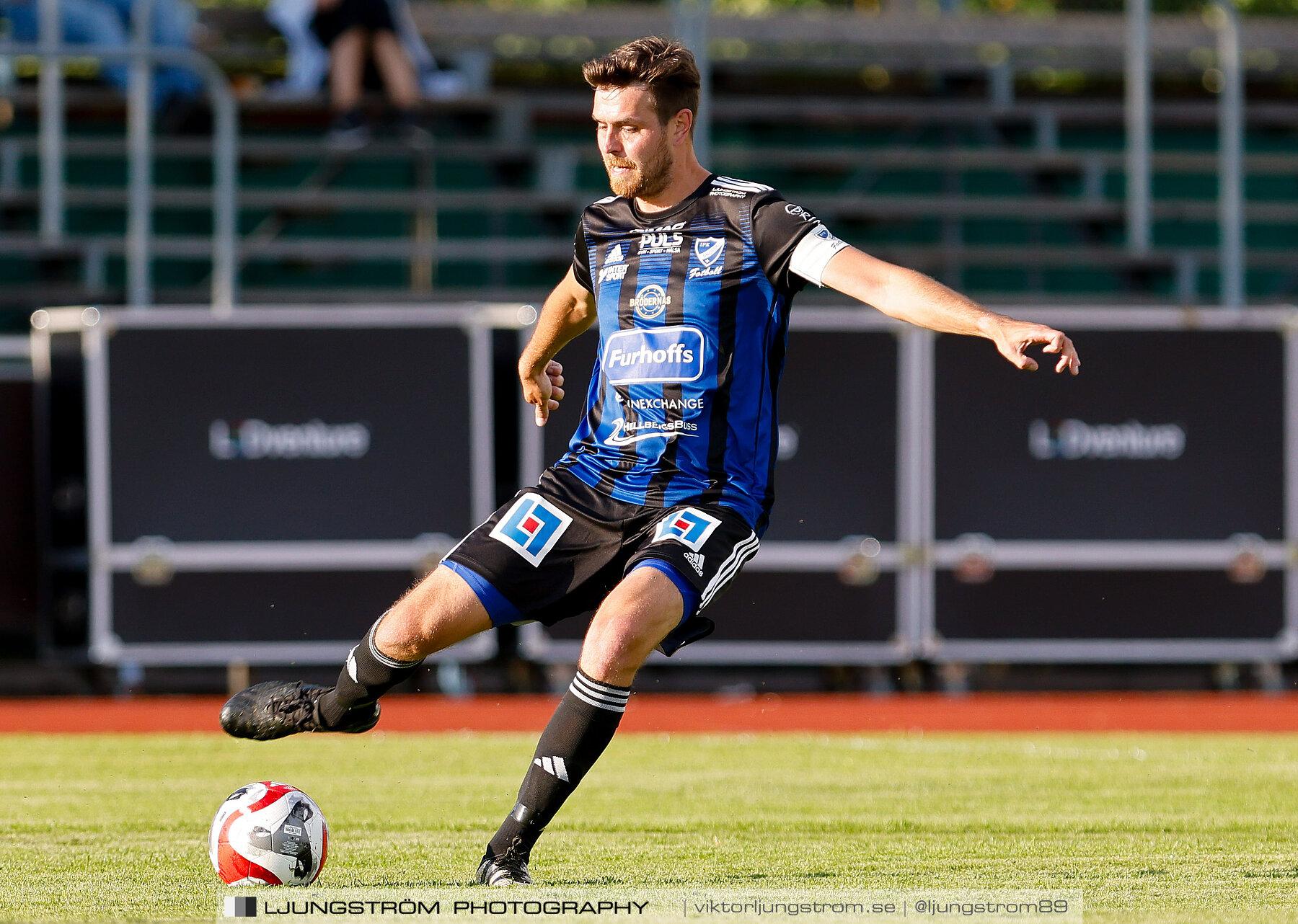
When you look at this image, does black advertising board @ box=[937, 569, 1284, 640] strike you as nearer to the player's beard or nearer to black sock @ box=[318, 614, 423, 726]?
the player's beard

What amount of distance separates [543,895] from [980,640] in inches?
305

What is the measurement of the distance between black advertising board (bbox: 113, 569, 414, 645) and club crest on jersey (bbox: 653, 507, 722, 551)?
6.80m

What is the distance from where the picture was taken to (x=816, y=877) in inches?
212

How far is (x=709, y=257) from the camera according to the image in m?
5.51

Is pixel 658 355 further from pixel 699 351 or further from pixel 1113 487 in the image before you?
pixel 1113 487

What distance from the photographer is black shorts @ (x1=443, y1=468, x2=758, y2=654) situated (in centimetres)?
533

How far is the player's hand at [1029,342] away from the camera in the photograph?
14.9ft

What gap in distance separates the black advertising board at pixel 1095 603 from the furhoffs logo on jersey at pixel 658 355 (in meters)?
7.00

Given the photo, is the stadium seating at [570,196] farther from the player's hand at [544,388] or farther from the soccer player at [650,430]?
the soccer player at [650,430]

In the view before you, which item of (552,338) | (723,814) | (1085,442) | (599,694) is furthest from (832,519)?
(599,694)

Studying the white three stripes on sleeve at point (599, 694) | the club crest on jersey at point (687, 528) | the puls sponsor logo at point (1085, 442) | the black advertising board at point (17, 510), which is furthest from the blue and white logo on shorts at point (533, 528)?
the black advertising board at point (17, 510)

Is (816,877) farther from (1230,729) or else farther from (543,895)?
(1230,729)

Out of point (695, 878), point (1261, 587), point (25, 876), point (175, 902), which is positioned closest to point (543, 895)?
point (695, 878)

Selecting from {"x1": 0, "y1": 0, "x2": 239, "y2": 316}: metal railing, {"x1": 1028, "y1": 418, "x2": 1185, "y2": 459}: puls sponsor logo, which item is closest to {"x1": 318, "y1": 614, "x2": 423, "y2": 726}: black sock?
{"x1": 0, "y1": 0, "x2": 239, "y2": 316}: metal railing
